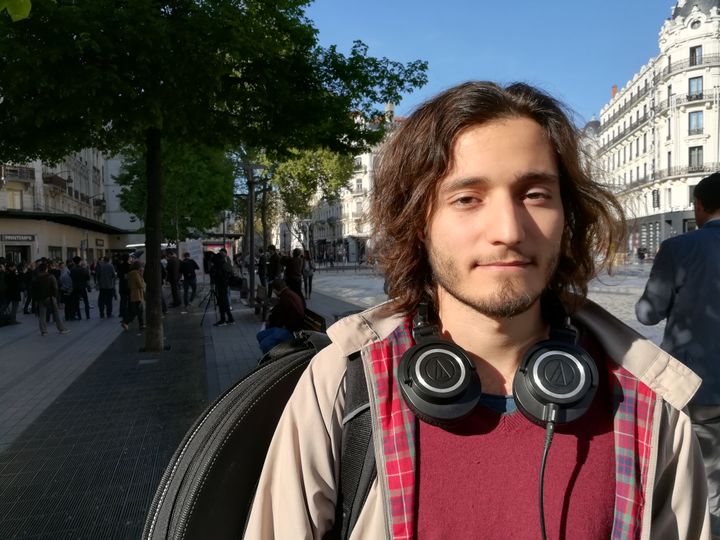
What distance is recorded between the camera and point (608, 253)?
1.88 m

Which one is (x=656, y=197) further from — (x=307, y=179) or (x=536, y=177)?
(x=536, y=177)

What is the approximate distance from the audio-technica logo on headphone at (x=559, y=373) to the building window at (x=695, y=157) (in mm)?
61609

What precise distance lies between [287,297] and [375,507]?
575cm

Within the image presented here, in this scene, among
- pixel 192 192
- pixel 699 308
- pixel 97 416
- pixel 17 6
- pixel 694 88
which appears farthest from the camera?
pixel 694 88

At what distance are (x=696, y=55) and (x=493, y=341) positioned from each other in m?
65.1

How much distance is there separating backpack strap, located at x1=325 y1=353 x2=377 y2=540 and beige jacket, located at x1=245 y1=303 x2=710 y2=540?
0.05ft

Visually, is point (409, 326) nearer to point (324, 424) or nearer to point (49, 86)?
point (324, 424)

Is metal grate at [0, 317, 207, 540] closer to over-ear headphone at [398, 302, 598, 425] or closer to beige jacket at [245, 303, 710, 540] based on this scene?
beige jacket at [245, 303, 710, 540]

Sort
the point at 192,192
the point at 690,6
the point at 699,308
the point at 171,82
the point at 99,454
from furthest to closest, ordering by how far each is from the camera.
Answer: the point at 690,6, the point at 192,192, the point at 171,82, the point at 99,454, the point at 699,308

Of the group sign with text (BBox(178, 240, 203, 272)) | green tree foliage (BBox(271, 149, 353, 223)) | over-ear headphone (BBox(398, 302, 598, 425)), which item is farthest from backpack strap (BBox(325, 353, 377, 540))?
green tree foliage (BBox(271, 149, 353, 223))

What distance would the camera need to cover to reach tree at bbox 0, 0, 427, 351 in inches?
303

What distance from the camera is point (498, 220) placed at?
1.33m

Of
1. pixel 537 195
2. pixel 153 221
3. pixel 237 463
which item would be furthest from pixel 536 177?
pixel 153 221

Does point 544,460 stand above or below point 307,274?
above
